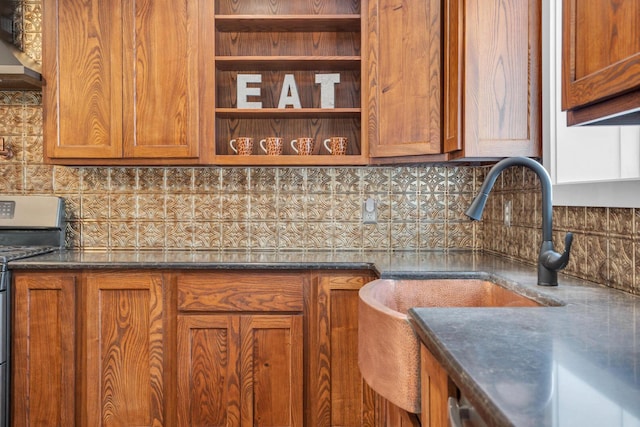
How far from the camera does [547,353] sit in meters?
0.85

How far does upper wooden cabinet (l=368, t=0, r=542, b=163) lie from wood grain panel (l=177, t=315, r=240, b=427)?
1163 mm

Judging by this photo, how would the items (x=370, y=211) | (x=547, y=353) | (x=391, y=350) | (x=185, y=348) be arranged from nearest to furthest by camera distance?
(x=547, y=353) < (x=391, y=350) < (x=185, y=348) < (x=370, y=211)

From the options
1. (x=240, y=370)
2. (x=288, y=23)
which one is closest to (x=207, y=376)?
(x=240, y=370)

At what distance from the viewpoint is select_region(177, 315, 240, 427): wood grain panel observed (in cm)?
213

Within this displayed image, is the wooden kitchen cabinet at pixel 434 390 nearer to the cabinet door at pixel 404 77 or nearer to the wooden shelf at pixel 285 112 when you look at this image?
the cabinet door at pixel 404 77

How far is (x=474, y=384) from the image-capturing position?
71 cm

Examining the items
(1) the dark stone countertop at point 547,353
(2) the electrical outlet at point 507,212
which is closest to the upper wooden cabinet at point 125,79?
(2) the electrical outlet at point 507,212

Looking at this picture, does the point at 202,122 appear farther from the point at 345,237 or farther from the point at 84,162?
the point at 345,237

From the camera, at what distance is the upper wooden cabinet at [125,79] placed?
2.36 m

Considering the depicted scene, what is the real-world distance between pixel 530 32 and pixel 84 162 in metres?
2.06

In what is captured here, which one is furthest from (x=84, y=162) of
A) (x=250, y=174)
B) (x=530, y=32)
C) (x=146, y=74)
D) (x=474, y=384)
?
(x=474, y=384)

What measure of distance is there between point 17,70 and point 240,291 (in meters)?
1.41

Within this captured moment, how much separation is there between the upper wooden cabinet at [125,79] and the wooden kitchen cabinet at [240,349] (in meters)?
0.68

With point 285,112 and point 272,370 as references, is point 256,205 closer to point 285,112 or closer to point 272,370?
point 285,112
